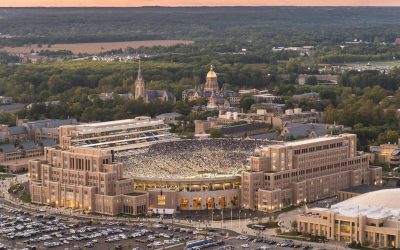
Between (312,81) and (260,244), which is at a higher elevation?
(312,81)

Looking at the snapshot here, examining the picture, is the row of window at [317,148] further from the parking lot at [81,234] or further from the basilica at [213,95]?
the basilica at [213,95]

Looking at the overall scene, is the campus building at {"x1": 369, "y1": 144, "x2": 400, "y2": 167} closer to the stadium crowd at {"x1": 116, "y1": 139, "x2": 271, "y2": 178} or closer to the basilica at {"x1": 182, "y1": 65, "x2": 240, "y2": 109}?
the stadium crowd at {"x1": 116, "y1": 139, "x2": 271, "y2": 178}

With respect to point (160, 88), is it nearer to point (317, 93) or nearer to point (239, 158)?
point (317, 93)

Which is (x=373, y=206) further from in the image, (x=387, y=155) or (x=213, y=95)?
(x=213, y=95)

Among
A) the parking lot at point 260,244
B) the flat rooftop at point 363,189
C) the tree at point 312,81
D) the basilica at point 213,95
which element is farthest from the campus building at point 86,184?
the tree at point 312,81

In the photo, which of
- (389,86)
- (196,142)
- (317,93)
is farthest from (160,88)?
(196,142)

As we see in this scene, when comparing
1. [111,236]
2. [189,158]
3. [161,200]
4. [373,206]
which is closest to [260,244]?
[373,206]

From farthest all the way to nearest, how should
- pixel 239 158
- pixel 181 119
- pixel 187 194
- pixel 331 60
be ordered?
1. pixel 331 60
2. pixel 181 119
3. pixel 239 158
4. pixel 187 194
